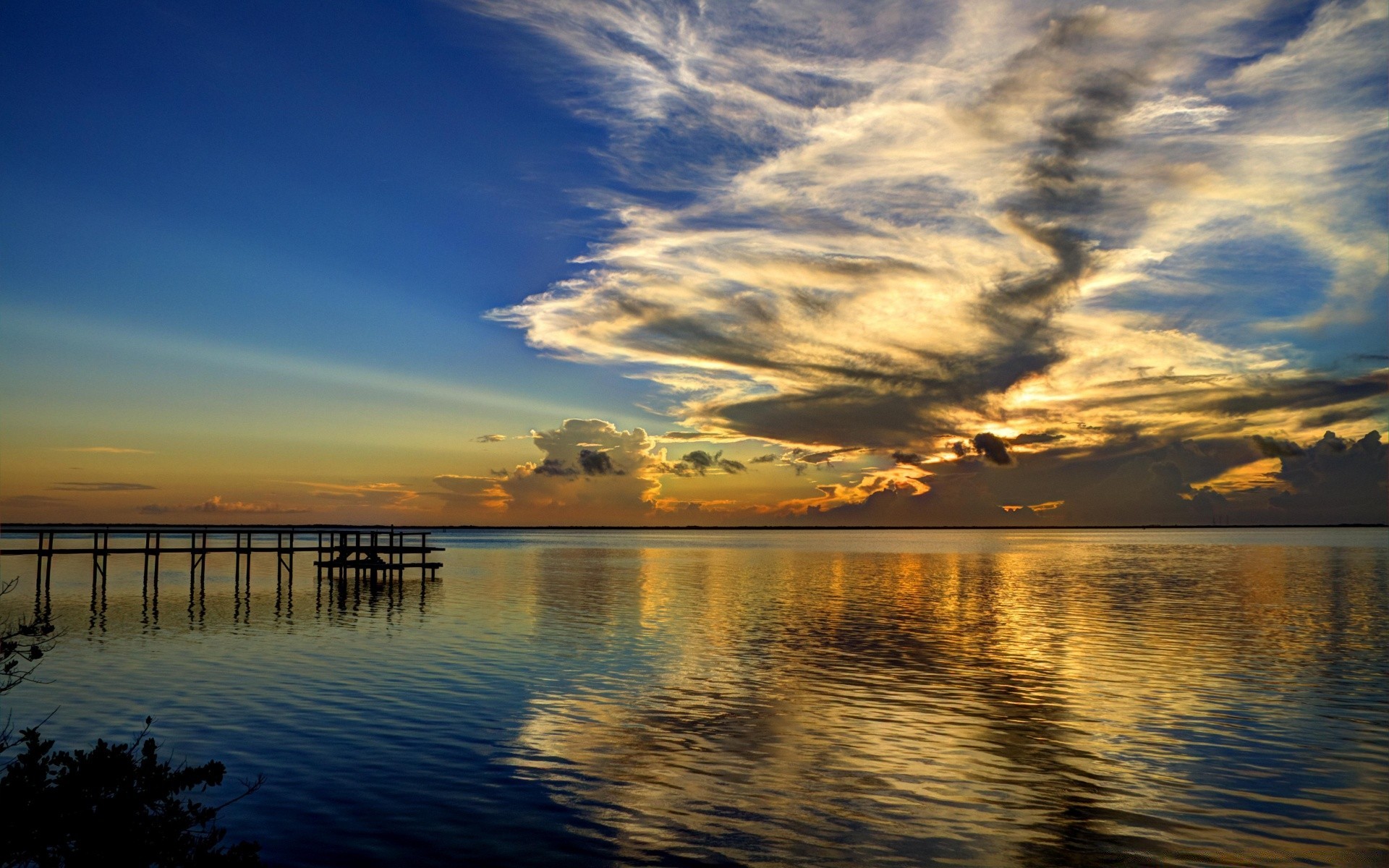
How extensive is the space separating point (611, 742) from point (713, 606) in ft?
109

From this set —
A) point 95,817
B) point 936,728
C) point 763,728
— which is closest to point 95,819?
point 95,817

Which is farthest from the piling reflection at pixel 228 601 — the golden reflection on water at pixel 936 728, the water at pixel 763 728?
the golden reflection on water at pixel 936 728

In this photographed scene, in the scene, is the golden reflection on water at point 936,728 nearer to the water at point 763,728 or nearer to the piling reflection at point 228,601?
the water at point 763,728

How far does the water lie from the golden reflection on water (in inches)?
3.8

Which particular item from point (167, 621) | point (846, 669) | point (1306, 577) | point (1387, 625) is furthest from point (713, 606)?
point (1306, 577)

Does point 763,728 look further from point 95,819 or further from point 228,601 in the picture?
point 228,601

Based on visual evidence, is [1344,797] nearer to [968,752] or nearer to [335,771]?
[968,752]

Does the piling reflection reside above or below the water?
below

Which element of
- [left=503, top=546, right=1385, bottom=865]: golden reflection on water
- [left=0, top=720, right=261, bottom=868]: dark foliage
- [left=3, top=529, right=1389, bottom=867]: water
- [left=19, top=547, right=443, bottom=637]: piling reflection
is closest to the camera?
[left=0, top=720, right=261, bottom=868]: dark foliage

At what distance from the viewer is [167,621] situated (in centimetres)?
4338

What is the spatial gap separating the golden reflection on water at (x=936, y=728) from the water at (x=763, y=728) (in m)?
0.10

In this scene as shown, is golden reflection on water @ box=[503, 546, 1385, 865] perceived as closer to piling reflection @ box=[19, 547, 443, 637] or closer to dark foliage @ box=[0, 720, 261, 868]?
dark foliage @ box=[0, 720, 261, 868]

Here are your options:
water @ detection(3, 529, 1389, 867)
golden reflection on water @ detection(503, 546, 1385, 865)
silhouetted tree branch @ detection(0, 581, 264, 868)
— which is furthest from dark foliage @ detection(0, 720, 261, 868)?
golden reflection on water @ detection(503, 546, 1385, 865)

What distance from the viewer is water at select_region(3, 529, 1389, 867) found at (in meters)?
14.3
